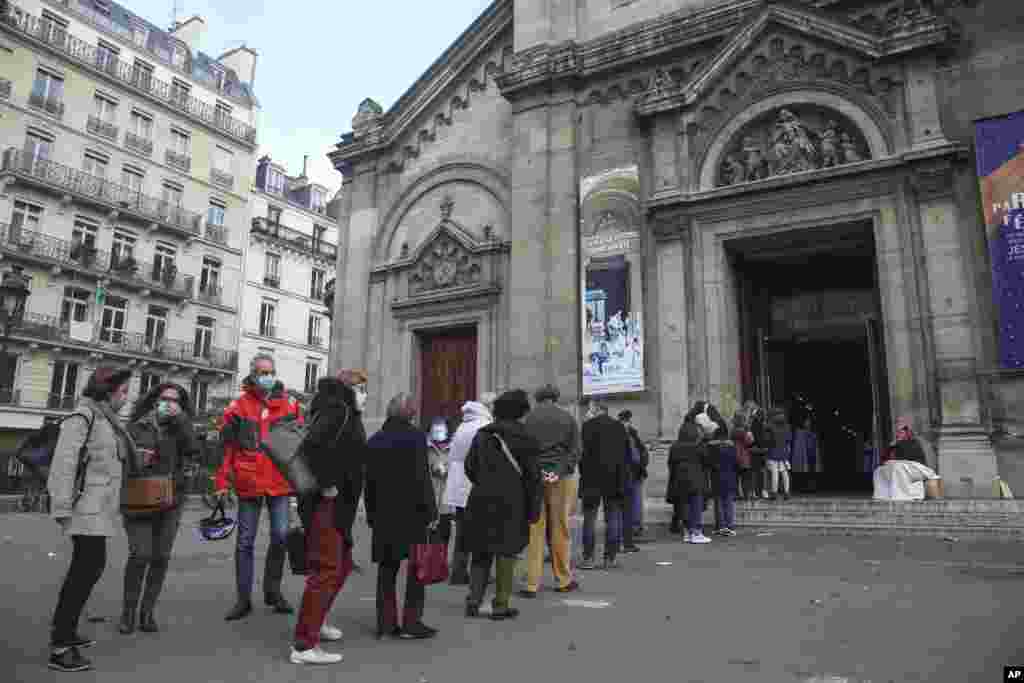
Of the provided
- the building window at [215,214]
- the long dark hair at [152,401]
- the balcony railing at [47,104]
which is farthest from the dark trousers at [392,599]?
the building window at [215,214]

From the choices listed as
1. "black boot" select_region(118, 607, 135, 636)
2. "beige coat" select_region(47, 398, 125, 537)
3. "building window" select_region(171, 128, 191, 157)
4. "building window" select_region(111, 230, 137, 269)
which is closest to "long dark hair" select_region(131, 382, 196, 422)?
"beige coat" select_region(47, 398, 125, 537)

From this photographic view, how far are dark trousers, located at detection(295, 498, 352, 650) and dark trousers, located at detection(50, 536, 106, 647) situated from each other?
129 cm

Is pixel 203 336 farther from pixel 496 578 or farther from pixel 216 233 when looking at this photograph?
pixel 496 578

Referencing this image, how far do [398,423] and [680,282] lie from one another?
32.8ft

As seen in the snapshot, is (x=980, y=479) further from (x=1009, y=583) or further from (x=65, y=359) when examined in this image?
(x=65, y=359)

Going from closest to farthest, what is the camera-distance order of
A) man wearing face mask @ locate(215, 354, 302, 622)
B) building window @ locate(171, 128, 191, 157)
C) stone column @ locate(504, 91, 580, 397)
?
man wearing face mask @ locate(215, 354, 302, 622) → stone column @ locate(504, 91, 580, 397) → building window @ locate(171, 128, 191, 157)

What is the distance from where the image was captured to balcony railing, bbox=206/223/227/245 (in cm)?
3825

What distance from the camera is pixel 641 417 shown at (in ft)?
46.6

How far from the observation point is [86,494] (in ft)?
15.0

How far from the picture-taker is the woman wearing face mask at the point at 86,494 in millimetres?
4285

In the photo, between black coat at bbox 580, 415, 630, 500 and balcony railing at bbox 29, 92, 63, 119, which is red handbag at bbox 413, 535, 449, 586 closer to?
black coat at bbox 580, 415, 630, 500

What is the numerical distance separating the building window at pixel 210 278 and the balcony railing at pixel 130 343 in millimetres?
3027

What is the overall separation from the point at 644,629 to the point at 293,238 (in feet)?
137

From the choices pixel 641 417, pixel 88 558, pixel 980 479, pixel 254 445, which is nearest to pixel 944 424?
pixel 980 479
